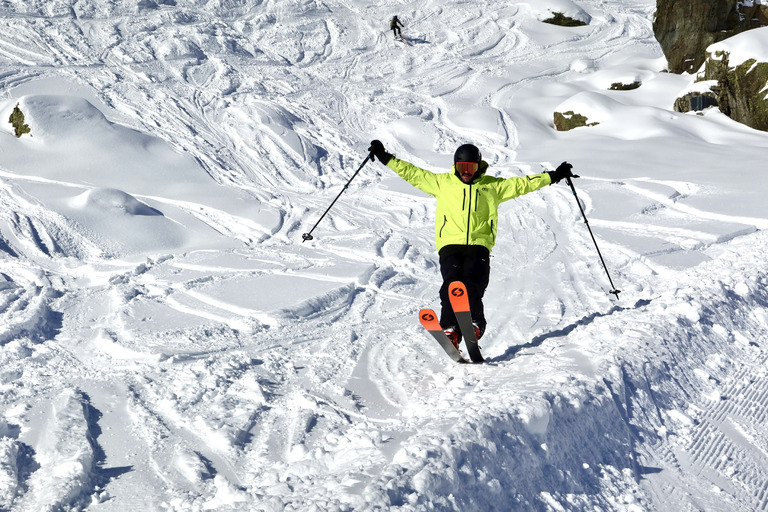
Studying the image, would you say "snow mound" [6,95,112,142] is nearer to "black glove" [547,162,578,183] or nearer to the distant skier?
"black glove" [547,162,578,183]

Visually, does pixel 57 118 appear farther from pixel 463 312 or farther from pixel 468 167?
pixel 463 312

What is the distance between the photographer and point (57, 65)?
14.6 meters

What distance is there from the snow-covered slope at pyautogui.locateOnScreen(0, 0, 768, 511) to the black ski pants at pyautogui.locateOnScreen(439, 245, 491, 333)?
1.17 feet

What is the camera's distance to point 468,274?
472 centimetres

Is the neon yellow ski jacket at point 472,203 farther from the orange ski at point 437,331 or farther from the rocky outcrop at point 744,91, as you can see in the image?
the rocky outcrop at point 744,91

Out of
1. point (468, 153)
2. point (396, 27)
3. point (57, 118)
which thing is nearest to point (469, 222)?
point (468, 153)

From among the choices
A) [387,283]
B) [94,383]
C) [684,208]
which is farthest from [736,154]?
[94,383]

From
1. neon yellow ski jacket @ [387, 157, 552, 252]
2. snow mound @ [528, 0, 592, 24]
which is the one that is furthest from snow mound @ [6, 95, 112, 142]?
snow mound @ [528, 0, 592, 24]

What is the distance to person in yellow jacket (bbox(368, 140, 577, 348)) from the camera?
4.73m

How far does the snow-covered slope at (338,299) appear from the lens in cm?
315

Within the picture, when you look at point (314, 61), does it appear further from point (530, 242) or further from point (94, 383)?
point (94, 383)

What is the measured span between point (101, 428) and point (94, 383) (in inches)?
27.9

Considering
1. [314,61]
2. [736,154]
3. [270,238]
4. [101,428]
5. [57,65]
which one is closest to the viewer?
[101,428]

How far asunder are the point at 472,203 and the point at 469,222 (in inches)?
5.4
